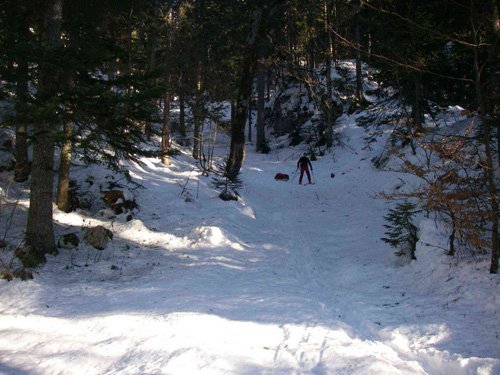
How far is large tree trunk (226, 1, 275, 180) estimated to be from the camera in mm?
11195

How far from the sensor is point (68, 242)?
29.2ft

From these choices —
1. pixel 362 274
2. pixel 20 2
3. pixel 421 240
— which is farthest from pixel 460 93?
pixel 20 2

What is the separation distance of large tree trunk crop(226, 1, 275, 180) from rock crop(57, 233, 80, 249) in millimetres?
5453

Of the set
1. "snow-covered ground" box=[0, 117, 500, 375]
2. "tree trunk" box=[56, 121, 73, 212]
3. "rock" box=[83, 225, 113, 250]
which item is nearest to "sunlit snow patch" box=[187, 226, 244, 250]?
"snow-covered ground" box=[0, 117, 500, 375]

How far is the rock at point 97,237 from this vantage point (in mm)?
9117

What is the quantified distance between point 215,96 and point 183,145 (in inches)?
287

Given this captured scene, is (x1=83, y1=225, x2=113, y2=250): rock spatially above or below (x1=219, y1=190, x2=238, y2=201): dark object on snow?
below

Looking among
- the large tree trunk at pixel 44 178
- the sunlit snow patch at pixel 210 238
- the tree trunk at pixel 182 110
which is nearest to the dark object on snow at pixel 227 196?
the sunlit snow patch at pixel 210 238

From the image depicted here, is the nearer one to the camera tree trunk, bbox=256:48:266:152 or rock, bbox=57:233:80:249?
rock, bbox=57:233:80:249

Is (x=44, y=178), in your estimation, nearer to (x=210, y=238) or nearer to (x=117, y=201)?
(x=117, y=201)

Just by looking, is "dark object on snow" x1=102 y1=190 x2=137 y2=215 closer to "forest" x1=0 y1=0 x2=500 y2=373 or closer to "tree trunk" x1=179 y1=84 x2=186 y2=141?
"forest" x1=0 y1=0 x2=500 y2=373

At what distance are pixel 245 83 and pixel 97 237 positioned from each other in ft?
20.8

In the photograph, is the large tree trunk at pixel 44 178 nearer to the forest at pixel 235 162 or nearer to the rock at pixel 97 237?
the forest at pixel 235 162

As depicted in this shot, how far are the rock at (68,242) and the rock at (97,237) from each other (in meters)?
0.28
